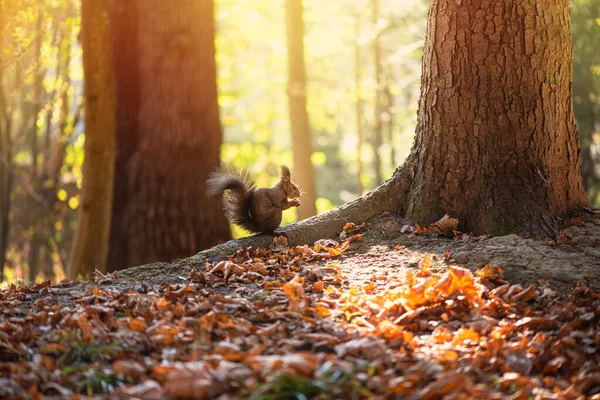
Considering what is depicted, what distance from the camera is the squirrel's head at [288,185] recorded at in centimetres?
577

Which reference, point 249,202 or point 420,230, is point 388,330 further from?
point 249,202

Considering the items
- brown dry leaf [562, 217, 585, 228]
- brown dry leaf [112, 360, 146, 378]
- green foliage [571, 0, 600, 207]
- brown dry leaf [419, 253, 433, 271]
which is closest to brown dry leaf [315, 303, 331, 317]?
brown dry leaf [419, 253, 433, 271]

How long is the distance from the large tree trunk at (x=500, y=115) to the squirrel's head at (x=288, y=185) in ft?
3.90

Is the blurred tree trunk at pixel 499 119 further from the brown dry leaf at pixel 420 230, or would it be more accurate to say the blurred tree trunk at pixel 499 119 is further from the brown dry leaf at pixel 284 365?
the brown dry leaf at pixel 284 365

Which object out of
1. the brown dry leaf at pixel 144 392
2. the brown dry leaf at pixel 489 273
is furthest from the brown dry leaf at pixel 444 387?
the brown dry leaf at pixel 489 273

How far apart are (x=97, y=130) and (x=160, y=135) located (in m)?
1.20

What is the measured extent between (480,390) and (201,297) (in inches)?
77.6

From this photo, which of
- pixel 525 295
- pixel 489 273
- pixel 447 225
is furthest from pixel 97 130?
pixel 525 295

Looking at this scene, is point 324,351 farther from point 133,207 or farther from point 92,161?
point 92,161

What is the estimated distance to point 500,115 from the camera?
17.0 ft

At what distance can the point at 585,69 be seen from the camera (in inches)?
494

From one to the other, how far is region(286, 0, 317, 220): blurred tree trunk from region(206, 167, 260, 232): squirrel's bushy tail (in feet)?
30.7

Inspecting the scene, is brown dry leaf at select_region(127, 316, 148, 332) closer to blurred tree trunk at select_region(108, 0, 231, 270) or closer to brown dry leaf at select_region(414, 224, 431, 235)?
brown dry leaf at select_region(414, 224, 431, 235)

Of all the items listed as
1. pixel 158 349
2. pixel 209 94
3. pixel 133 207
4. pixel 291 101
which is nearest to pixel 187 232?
pixel 133 207
